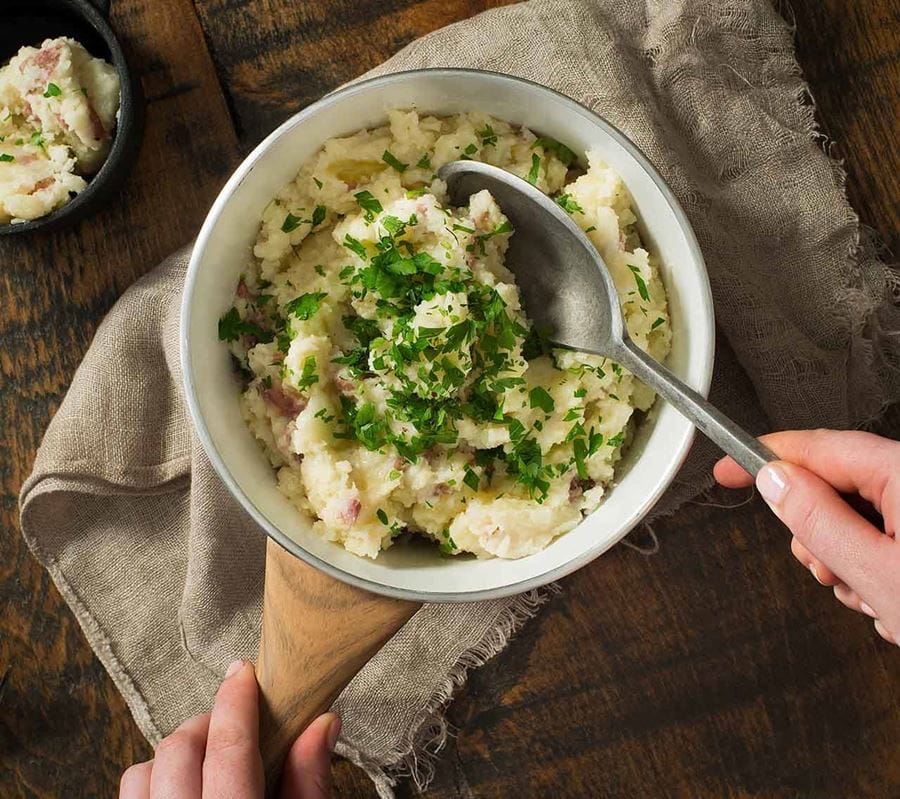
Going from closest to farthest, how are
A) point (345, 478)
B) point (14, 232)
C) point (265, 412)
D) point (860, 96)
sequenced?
point (345, 478) < point (265, 412) < point (14, 232) < point (860, 96)

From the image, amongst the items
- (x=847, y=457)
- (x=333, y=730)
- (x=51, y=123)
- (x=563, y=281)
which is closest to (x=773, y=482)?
(x=847, y=457)

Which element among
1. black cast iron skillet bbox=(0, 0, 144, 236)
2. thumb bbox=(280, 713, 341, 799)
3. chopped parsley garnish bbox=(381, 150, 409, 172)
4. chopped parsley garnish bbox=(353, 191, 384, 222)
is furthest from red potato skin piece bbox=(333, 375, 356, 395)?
black cast iron skillet bbox=(0, 0, 144, 236)

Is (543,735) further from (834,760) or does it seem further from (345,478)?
(345,478)

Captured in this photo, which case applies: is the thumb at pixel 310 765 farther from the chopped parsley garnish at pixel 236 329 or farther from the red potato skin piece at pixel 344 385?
the chopped parsley garnish at pixel 236 329

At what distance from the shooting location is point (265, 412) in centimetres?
188

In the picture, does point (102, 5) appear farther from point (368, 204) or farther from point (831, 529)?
point (831, 529)

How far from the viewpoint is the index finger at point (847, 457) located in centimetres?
170

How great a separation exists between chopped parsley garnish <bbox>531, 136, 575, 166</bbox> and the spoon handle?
0.46m

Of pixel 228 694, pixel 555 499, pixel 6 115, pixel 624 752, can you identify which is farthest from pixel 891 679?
pixel 6 115

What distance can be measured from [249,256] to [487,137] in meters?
0.56

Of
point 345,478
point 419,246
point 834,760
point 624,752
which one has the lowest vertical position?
point 834,760

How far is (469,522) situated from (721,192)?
107 centimetres

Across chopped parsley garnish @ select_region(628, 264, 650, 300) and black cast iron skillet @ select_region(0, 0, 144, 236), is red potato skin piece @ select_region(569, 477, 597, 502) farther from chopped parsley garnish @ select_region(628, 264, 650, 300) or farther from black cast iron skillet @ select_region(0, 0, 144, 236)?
black cast iron skillet @ select_region(0, 0, 144, 236)

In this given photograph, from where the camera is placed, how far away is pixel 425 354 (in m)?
1.73
